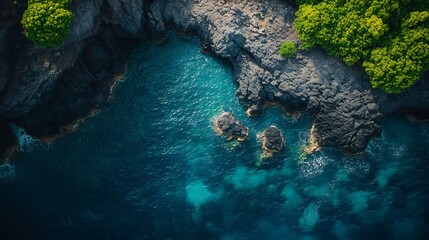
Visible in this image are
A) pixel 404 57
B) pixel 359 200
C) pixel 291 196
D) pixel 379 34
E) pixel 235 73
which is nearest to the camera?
pixel 379 34

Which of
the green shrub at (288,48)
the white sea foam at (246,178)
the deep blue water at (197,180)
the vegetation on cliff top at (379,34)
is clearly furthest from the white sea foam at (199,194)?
the vegetation on cliff top at (379,34)

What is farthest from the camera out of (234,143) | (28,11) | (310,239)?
(234,143)

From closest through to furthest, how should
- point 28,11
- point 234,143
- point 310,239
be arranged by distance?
1. point 28,11
2. point 310,239
3. point 234,143

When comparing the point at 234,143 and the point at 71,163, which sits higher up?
the point at 71,163

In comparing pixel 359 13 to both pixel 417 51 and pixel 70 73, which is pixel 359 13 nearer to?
pixel 417 51

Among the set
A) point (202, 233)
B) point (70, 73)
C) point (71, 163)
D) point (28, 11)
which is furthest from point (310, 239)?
point (28, 11)

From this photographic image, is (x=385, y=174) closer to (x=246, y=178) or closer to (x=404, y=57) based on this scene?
(x=404, y=57)

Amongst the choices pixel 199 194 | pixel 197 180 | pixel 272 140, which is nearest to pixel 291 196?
pixel 272 140

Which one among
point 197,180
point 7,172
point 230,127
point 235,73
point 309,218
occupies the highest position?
point 7,172
